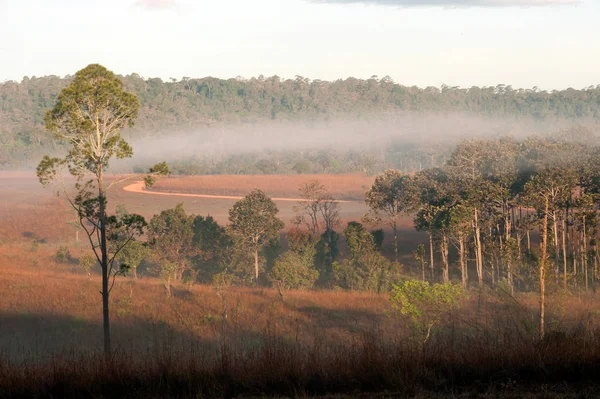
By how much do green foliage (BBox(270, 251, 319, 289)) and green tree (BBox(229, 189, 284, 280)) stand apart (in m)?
5.26

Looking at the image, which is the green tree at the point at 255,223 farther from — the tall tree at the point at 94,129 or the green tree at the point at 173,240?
the tall tree at the point at 94,129

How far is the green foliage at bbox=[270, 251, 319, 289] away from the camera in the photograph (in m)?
50.7

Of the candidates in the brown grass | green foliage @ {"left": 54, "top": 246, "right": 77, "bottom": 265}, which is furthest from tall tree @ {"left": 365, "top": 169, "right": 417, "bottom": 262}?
the brown grass

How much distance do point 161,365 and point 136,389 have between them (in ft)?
1.15

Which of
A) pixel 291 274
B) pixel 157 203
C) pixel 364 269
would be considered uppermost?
pixel 157 203

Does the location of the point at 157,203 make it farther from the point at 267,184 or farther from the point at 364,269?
the point at 364,269

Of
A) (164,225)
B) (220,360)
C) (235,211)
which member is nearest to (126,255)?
(164,225)

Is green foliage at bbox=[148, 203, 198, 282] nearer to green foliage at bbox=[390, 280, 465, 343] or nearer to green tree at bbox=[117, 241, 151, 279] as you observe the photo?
green tree at bbox=[117, 241, 151, 279]

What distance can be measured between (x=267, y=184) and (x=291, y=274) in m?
88.8

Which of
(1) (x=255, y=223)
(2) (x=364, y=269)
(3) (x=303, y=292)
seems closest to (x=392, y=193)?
(2) (x=364, y=269)

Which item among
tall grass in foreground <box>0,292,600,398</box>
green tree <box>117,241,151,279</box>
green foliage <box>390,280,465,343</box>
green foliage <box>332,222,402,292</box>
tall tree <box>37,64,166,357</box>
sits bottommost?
green foliage <box>332,222,402,292</box>

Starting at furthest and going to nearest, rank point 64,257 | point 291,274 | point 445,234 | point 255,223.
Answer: point 64,257 < point 255,223 < point 445,234 < point 291,274

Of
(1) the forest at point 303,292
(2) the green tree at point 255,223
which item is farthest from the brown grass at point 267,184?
(2) the green tree at point 255,223

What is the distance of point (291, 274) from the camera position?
5078 cm
